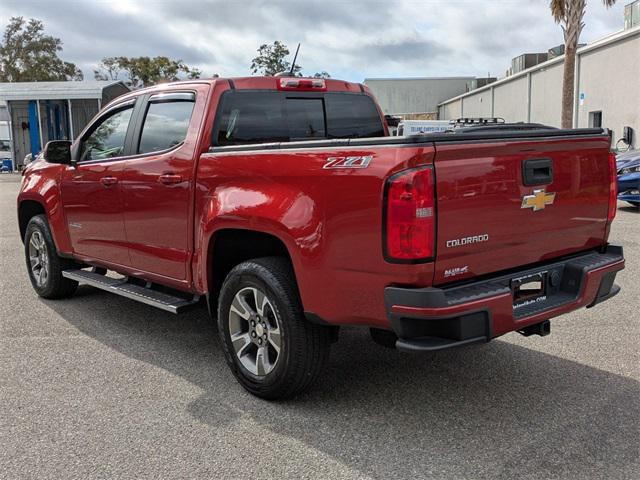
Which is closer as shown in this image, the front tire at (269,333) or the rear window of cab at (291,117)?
the front tire at (269,333)

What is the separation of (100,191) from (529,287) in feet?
11.4

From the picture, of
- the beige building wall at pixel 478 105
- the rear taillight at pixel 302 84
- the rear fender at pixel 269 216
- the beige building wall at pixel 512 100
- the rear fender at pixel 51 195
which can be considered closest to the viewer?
the rear fender at pixel 269 216

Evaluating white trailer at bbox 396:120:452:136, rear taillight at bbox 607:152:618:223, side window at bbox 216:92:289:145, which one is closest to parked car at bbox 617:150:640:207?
white trailer at bbox 396:120:452:136

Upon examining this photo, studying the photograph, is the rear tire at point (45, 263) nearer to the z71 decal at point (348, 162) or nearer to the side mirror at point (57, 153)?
the side mirror at point (57, 153)

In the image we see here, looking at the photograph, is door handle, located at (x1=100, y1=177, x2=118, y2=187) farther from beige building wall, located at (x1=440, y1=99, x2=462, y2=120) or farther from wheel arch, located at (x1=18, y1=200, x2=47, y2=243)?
beige building wall, located at (x1=440, y1=99, x2=462, y2=120)

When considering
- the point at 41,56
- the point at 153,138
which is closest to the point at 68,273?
the point at 153,138

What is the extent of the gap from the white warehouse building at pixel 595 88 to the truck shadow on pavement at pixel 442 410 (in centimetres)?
1959

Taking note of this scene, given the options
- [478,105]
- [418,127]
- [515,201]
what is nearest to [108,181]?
[515,201]

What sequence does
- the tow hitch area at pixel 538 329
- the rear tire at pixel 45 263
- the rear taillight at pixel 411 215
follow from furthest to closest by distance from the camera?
the rear tire at pixel 45 263 → the tow hitch area at pixel 538 329 → the rear taillight at pixel 411 215

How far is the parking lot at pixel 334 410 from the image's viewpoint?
3.05 m

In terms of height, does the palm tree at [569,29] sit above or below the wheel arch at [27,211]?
above

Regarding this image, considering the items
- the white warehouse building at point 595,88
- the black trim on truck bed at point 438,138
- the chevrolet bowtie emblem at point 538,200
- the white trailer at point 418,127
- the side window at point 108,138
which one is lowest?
the chevrolet bowtie emblem at point 538,200

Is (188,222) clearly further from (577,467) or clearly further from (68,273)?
(577,467)

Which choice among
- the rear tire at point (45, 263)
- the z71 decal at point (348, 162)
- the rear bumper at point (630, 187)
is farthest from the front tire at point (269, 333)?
the rear bumper at point (630, 187)
